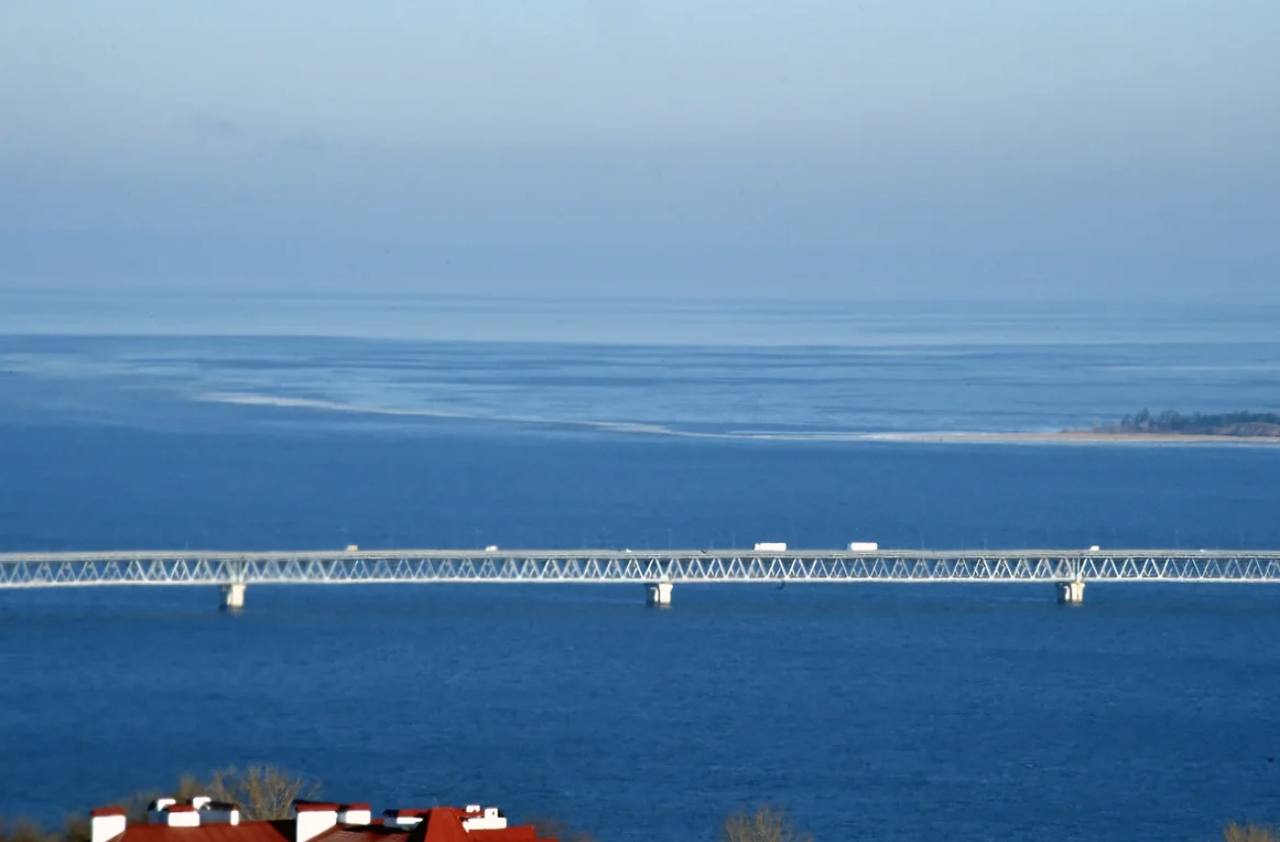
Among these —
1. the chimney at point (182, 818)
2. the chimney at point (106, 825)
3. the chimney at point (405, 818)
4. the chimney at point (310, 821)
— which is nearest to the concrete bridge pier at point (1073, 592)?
the chimney at point (405, 818)

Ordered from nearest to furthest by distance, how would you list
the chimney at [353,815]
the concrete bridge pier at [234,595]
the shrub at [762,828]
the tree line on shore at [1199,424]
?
1. the chimney at [353,815]
2. the shrub at [762,828]
3. the concrete bridge pier at [234,595]
4. the tree line on shore at [1199,424]

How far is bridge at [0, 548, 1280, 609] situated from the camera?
57.8 meters

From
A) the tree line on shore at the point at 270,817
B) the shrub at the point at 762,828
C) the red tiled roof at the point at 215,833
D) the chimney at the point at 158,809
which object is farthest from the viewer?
the shrub at the point at 762,828

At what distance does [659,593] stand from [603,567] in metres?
5.36

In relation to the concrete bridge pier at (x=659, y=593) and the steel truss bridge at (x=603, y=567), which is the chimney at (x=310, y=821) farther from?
the concrete bridge pier at (x=659, y=593)

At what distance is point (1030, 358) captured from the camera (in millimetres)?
187875

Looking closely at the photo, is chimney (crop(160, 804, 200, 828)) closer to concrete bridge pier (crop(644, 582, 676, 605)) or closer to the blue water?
the blue water

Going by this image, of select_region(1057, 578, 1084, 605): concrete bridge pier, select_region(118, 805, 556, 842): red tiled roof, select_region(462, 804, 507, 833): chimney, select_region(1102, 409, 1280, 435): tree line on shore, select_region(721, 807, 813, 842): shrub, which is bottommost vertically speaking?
select_region(721, 807, 813, 842): shrub

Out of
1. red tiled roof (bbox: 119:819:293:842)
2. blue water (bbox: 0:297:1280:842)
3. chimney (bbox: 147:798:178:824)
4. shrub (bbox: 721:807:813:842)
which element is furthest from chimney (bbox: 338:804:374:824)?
blue water (bbox: 0:297:1280:842)

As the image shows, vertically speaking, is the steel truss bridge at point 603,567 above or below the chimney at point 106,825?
above

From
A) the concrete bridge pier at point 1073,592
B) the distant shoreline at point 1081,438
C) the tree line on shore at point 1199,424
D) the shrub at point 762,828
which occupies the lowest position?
the shrub at point 762,828

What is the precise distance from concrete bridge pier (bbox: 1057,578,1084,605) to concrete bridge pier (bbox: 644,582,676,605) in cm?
851

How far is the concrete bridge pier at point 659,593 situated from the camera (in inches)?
2313

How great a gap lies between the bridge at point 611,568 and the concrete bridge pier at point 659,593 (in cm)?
2
